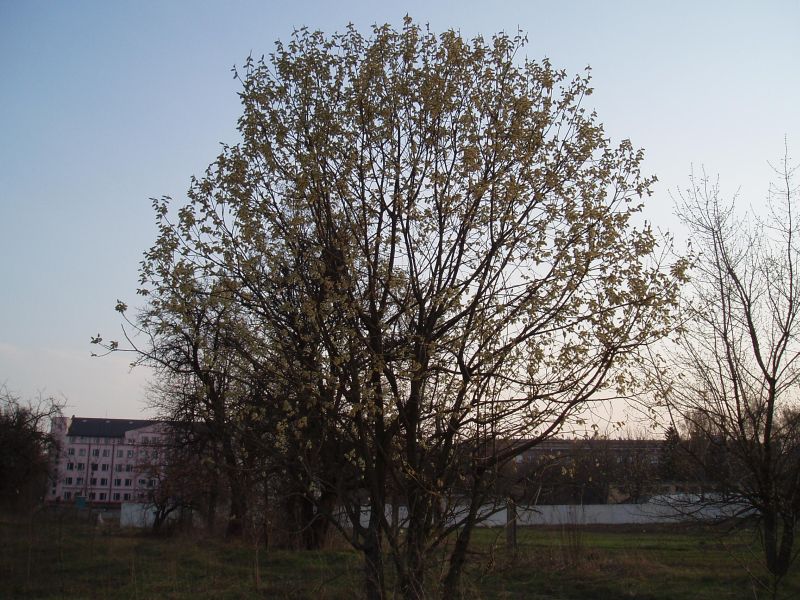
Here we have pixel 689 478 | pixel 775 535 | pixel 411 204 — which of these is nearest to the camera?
pixel 411 204

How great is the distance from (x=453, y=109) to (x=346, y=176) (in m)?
1.31

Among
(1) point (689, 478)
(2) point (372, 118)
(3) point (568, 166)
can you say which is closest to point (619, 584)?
(1) point (689, 478)

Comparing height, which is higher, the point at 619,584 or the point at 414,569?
the point at 414,569

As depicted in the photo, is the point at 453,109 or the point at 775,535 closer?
the point at 453,109

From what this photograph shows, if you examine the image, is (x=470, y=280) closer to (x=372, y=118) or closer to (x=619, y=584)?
(x=372, y=118)

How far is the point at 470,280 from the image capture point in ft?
22.9

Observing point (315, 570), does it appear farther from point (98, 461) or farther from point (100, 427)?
point (100, 427)

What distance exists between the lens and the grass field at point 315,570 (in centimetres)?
1268

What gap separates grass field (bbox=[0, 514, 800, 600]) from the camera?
12.7 metres

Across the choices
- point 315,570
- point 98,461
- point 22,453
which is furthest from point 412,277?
point 98,461

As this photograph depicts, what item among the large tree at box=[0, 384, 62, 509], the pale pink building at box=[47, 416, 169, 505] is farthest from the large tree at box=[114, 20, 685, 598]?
the pale pink building at box=[47, 416, 169, 505]

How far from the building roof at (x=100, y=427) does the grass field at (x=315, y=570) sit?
7989 centimetres

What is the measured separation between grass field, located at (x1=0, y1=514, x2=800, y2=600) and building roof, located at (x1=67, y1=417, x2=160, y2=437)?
7989cm

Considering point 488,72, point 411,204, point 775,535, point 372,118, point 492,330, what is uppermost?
point 488,72
